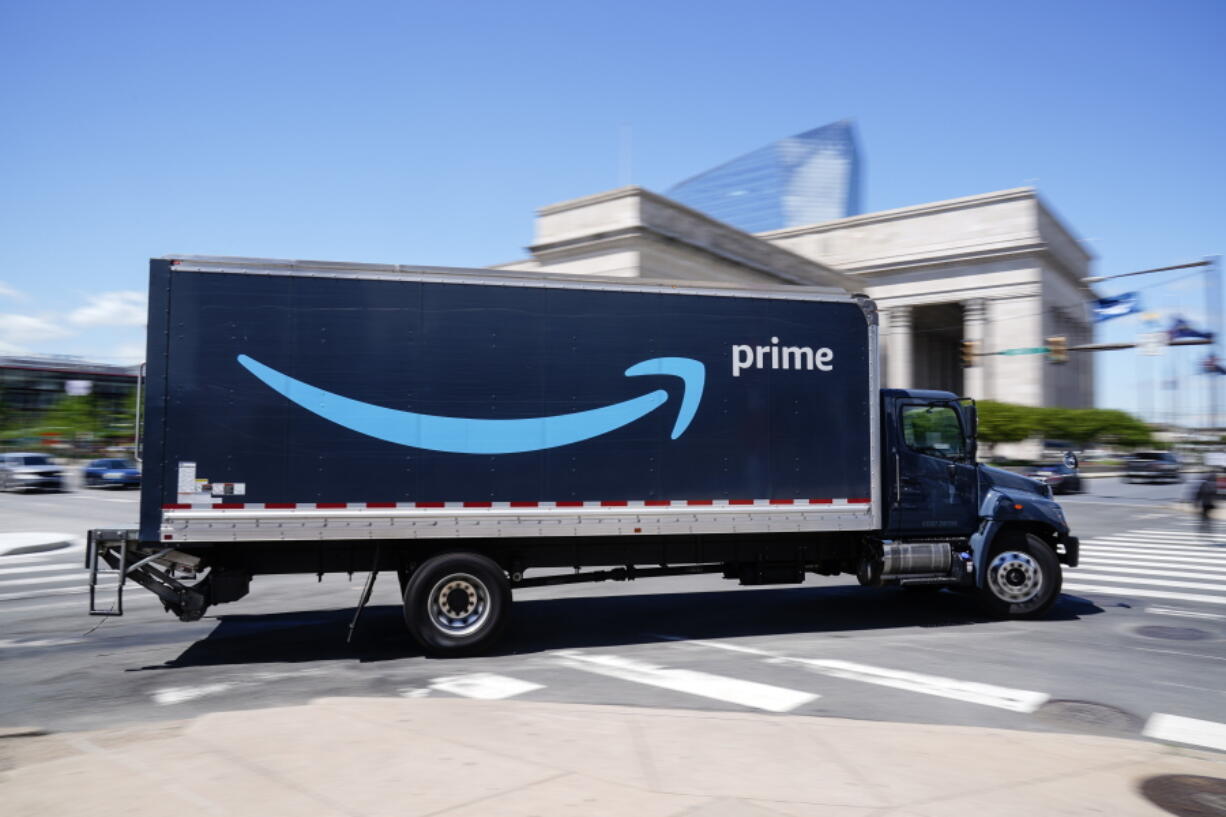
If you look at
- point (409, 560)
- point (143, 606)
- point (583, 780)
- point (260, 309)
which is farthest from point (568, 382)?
point (143, 606)

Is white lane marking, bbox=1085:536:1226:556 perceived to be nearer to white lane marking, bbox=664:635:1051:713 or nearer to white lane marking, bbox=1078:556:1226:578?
white lane marking, bbox=1078:556:1226:578

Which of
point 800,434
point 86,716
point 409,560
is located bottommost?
point 86,716

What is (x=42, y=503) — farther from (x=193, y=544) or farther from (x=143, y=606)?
(x=193, y=544)

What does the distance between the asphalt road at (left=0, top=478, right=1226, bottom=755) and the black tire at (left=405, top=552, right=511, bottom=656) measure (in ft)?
0.78

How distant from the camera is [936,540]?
1016 centimetres

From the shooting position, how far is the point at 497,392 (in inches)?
338

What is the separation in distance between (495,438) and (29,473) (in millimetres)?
36751

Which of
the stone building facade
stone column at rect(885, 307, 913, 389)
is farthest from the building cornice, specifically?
stone column at rect(885, 307, 913, 389)

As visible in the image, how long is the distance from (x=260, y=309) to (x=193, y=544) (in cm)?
233

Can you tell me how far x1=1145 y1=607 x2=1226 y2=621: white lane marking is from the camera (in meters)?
10.9

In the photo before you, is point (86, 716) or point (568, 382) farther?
point (568, 382)

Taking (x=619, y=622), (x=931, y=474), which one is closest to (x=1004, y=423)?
(x=931, y=474)

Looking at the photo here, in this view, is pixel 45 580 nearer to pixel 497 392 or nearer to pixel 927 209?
pixel 497 392

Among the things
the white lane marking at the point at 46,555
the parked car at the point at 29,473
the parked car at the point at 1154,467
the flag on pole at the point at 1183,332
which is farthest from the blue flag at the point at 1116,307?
the parked car at the point at 29,473
